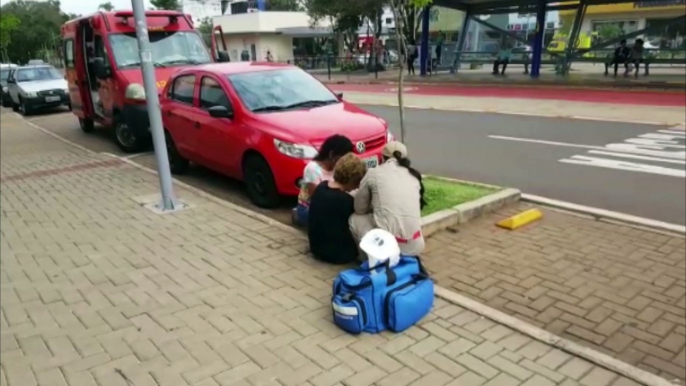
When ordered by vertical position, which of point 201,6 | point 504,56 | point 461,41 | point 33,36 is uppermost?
point 201,6

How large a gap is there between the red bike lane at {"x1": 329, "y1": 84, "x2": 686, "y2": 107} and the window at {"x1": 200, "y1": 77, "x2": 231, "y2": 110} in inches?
528

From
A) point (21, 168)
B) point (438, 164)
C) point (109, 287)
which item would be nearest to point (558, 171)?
A: point (438, 164)

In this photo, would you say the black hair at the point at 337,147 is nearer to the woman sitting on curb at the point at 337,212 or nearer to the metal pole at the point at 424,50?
the woman sitting on curb at the point at 337,212

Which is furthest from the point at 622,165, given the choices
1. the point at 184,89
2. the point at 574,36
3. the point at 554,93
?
the point at 574,36

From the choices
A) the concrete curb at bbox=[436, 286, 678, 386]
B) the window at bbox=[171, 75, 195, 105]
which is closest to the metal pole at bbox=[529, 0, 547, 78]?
the window at bbox=[171, 75, 195, 105]

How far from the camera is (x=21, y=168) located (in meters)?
9.81

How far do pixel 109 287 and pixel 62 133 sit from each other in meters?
11.8

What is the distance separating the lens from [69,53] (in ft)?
40.8

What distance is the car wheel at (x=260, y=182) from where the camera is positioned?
632 centimetres

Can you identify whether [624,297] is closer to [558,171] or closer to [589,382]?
[589,382]

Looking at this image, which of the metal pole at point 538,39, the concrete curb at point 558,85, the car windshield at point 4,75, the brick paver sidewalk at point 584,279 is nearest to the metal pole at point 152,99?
the brick paver sidewalk at point 584,279

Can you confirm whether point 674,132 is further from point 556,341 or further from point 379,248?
point 379,248

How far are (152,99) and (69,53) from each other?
7.81 meters

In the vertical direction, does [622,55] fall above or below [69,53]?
below
